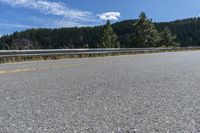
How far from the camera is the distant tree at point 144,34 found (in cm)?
5222

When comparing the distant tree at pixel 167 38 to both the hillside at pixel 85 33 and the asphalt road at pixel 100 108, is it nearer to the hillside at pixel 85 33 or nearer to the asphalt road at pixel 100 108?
the hillside at pixel 85 33

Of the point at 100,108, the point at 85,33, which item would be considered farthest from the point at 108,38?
the point at 85,33

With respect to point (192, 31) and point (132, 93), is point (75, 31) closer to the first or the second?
point (192, 31)

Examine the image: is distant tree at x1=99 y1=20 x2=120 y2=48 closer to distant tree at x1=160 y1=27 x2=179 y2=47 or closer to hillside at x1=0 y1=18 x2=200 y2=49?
distant tree at x1=160 y1=27 x2=179 y2=47

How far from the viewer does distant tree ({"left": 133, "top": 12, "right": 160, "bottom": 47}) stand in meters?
52.2

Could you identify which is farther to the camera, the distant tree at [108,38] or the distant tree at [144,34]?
the distant tree at [108,38]

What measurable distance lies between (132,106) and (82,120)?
0.81 metres

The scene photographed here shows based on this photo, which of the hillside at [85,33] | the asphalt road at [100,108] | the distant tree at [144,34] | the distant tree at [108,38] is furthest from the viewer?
the hillside at [85,33]

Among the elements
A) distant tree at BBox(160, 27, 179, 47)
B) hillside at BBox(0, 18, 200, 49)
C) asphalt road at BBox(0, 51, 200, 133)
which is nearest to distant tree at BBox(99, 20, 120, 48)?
distant tree at BBox(160, 27, 179, 47)

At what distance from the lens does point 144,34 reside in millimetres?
52562

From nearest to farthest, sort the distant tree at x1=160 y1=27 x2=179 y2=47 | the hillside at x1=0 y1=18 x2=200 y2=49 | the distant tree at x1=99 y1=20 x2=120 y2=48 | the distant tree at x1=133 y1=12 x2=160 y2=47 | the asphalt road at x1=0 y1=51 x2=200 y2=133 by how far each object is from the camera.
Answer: the asphalt road at x1=0 y1=51 x2=200 y2=133 < the distant tree at x1=133 y1=12 x2=160 y2=47 < the distant tree at x1=99 y1=20 x2=120 y2=48 < the distant tree at x1=160 y1=27 x2=179 y2=47 < the hillside at x1=0 y1=18 x2=200 y2=49

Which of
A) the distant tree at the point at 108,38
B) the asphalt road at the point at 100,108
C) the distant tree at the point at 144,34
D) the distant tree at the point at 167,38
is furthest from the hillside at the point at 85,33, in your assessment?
the asphalt road at the point at 100,108

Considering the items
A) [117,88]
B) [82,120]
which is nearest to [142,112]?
[82,120]

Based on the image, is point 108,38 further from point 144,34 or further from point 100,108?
point 100,108
